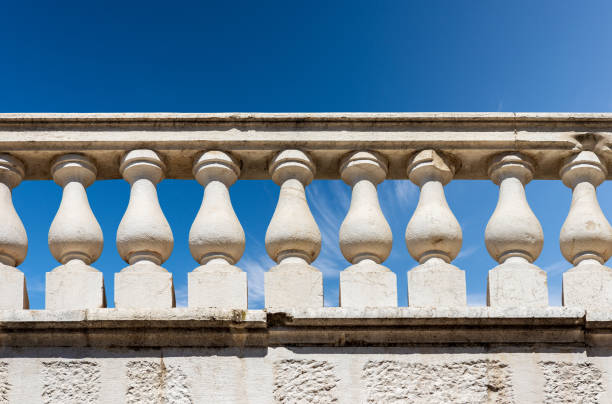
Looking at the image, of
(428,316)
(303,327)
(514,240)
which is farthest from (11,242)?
(514,240)

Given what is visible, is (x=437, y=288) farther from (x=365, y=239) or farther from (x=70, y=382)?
(x=70, y=382)

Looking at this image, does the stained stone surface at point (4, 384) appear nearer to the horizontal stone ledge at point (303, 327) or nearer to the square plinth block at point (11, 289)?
the horizontal stone ledge at point (303, 327)

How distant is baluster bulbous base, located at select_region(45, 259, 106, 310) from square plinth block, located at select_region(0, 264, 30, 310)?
0.12 meters

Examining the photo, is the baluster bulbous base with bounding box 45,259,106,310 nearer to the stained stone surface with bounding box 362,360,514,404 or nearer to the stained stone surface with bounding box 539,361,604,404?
the stained stone surface with bounding box 362,360,514,404

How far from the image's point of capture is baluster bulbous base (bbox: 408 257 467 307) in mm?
5969

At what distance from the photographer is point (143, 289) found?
5957mm

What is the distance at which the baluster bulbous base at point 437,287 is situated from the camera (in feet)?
19.6

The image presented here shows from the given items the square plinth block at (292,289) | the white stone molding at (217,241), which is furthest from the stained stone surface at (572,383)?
the white stone molding at (217,241)

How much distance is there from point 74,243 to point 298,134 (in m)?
1.24

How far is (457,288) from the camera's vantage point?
19.6 feet

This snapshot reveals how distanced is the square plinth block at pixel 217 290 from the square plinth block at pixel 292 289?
0.12 meters

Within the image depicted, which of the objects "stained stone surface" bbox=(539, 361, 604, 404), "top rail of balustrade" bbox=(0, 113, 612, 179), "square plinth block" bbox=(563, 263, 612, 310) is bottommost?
"stained stone surface" bbox=(539, 361, 604, 404)

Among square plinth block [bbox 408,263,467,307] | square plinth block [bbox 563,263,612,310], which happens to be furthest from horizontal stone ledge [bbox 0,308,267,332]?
square plinth block [bbox 563,263,612,310]

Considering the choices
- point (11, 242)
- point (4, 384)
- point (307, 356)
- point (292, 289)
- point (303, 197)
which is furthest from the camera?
point (303, 197)
